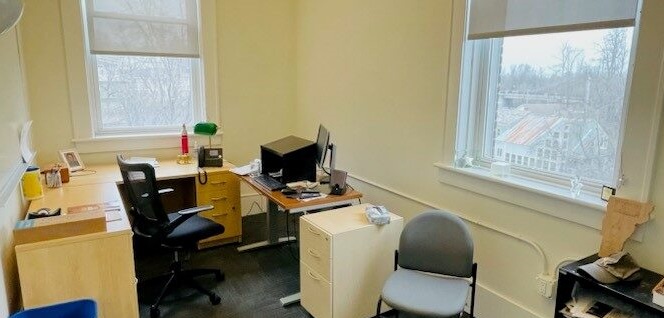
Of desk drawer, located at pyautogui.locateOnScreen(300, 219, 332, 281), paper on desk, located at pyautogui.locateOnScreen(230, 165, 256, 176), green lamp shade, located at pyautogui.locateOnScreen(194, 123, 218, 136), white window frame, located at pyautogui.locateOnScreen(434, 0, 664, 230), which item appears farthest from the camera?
green lamp shade, located at pyautogui.locateOnScreen(194, 123, 218, 136)

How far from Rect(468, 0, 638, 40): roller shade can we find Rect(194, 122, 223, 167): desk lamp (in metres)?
2.26

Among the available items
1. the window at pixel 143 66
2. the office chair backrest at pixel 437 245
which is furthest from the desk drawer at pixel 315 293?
the window at pixel 143 66

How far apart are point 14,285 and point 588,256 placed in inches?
107

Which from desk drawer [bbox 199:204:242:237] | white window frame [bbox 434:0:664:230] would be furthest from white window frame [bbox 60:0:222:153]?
white window frame [bbox 434:0:664:230]

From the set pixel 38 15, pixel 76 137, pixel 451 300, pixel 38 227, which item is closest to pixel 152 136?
pixel 76 137

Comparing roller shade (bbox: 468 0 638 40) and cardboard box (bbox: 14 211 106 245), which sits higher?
roller shade (bbox: 468 0 638 40)

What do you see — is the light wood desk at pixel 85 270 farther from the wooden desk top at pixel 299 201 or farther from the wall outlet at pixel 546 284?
the wall outlet at pixel 546 284

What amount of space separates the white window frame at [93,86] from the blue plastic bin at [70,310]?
208 centimetres

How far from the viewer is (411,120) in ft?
9.59

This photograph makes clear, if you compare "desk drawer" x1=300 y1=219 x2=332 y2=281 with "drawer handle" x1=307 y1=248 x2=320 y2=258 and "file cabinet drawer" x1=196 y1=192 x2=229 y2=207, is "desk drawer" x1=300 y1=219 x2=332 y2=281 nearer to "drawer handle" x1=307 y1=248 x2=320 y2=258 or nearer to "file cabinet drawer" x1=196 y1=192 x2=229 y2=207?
"drawer handle" x1=307 y1=248 x2=320 y2=258

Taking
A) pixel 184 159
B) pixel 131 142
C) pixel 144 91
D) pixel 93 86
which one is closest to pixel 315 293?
pixel 184 159

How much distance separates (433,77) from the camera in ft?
8.89

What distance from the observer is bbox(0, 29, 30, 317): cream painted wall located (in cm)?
183

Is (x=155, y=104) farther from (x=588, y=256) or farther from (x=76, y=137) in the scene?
(x=588, y=256)
